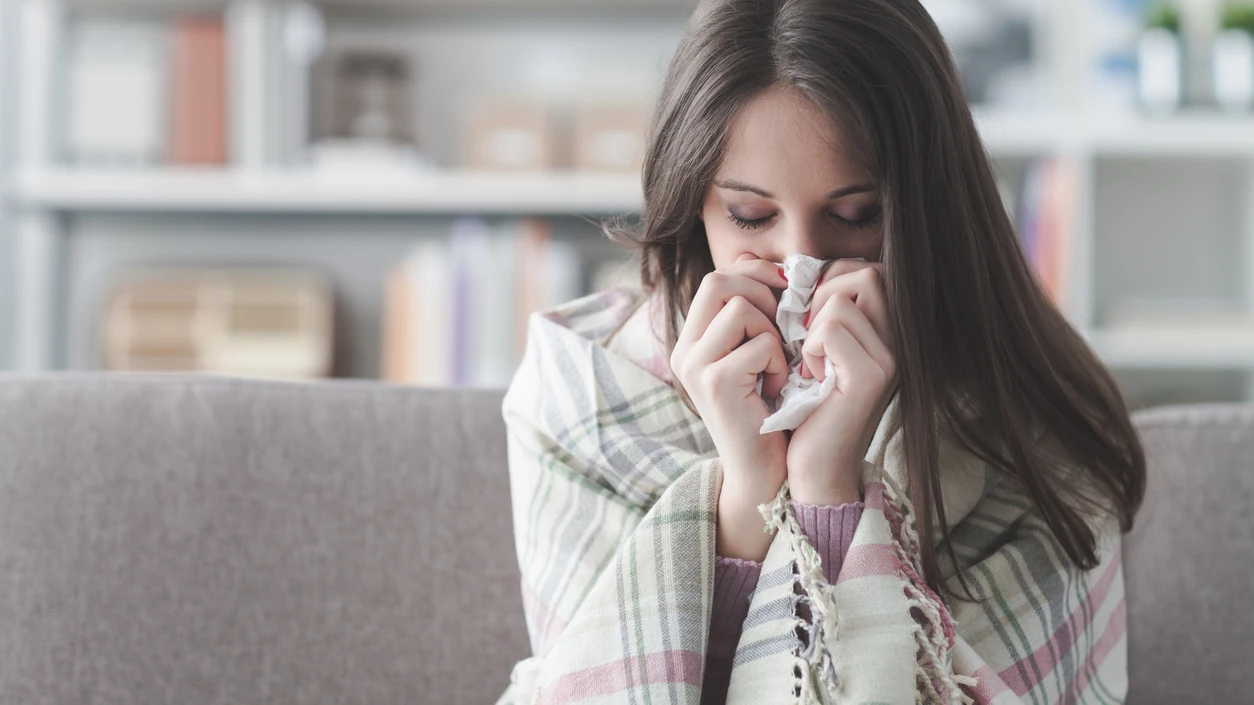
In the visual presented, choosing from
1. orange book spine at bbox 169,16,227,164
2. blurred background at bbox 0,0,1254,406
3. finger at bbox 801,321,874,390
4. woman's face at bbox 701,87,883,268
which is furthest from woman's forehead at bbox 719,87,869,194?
orange book spine at bbox 169,16,227,164

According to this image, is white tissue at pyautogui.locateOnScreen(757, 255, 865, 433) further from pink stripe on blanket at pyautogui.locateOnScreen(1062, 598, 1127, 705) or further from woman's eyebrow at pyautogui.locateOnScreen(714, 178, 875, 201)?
pink stripe on blanket at pyautogui.locateOnScreen(1062, 598, 1127, 705)

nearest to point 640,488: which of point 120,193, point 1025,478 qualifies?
point 1025,478

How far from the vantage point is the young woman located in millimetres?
802

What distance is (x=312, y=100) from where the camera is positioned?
2342 millimetres

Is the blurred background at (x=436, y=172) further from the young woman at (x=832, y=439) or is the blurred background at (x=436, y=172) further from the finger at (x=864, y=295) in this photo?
the finger at (x=864, y=295)

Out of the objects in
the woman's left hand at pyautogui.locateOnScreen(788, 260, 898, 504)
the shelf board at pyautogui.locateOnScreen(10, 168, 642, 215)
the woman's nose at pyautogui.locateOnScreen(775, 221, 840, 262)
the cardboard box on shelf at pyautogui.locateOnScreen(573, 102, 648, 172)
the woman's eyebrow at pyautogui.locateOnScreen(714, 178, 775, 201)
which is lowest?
the woman's left hand at pyautogui.locateOnScreen(788, 260, 898, 504)

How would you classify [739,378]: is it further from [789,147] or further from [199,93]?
[199,93]

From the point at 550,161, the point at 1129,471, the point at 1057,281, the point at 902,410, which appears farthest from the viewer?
the point at 550,161

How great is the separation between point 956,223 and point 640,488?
0.33 metres

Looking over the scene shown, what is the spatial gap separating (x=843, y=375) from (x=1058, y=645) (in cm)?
29

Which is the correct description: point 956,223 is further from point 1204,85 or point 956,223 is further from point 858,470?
point 1204,85

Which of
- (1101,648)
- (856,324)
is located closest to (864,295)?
(856,324)

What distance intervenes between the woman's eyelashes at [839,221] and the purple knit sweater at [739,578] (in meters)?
0.22

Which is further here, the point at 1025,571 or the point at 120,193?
the point at 120,193
